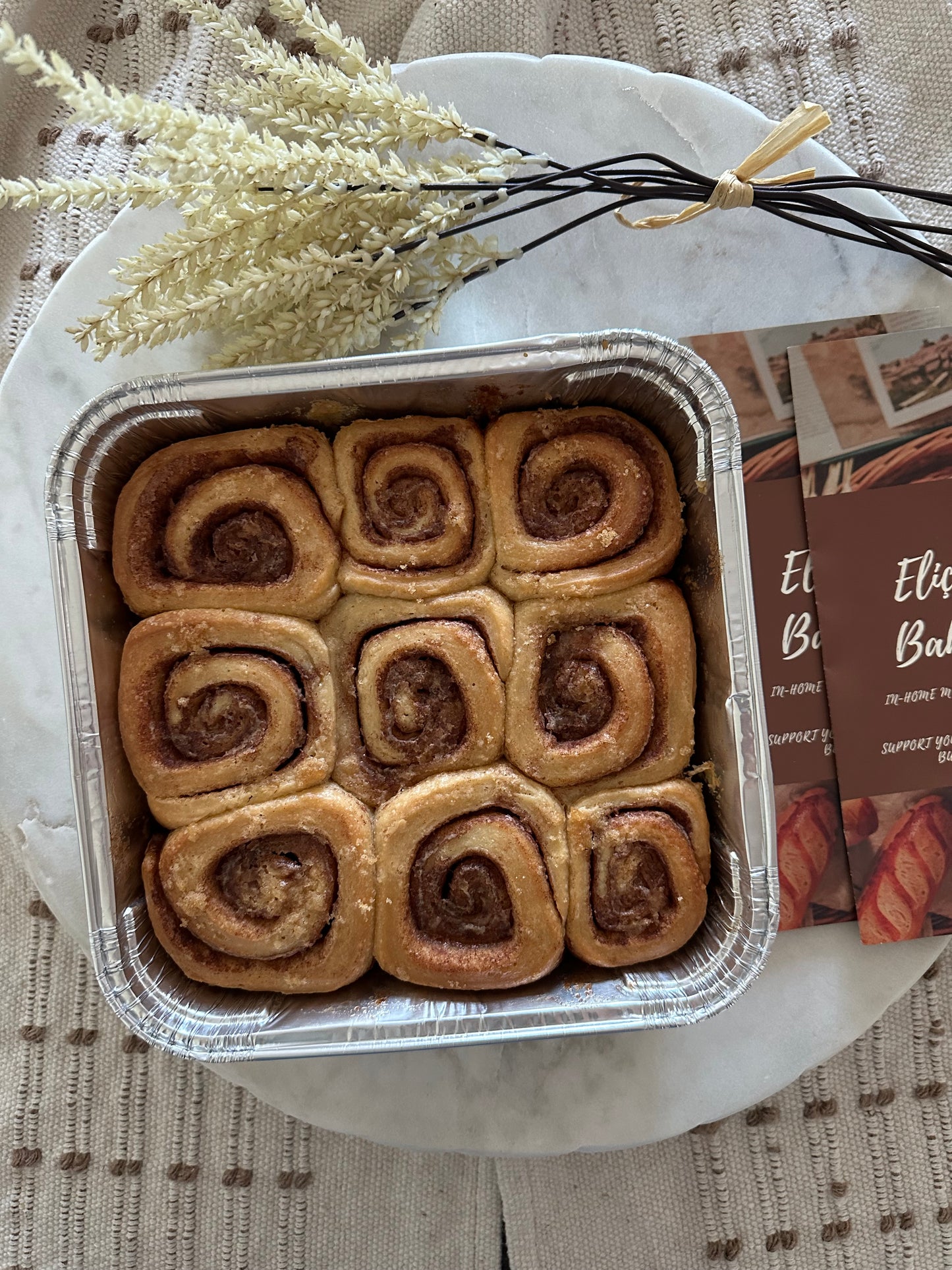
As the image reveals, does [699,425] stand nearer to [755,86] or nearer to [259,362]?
[259,362]

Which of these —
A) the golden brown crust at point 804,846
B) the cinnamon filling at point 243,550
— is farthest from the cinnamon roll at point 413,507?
the golden brown crust at point 804,846

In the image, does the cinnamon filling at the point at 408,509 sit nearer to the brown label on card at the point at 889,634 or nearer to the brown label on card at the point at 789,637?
the brown label on card at the point at 789,637

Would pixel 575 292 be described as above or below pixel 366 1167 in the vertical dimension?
above

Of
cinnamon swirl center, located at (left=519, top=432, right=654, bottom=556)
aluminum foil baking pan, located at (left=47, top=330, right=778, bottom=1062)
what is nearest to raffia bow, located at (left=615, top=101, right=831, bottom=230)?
aluminum foil baking pan, located at (left=47, top=330, right=778, bottom=1062)

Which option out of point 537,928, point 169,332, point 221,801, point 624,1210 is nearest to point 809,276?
point 169,332

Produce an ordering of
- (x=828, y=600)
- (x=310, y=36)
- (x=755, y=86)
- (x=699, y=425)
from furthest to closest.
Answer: (x=755, y=86) < (x=828, y=600) < (x=699, y=425) < (x=310, y=36)

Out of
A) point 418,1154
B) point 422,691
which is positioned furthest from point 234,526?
point 418,1154
